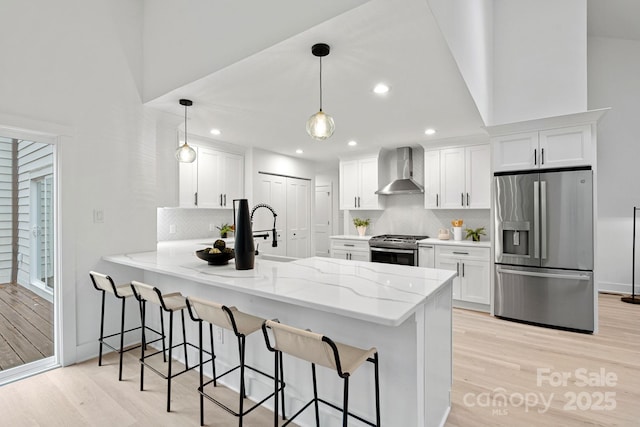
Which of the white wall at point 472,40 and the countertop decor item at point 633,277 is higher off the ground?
the white wall at point 472,40

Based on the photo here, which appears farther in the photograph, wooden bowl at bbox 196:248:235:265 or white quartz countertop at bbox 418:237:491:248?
white quartz countertop at bbox 418:237:491:248

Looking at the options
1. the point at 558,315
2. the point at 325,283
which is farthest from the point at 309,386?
the point at 558,315

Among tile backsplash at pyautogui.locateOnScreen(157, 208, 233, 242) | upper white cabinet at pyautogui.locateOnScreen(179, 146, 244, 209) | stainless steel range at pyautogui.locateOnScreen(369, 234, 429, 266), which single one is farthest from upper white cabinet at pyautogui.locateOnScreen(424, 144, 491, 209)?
tile backsplash at pyautogui.locateOnScreen(157, 208, 233, 242)

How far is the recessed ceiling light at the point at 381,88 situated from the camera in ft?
8.81

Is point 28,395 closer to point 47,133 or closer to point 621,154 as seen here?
point 47,133

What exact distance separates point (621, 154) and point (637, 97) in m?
0.87

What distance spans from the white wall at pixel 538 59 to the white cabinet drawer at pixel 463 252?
5.64 feet

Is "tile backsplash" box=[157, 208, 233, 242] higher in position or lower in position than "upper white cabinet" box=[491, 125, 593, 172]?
lower

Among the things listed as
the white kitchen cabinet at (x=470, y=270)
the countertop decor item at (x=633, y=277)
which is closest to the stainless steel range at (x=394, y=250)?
A: the white kitchen cabinet at (x=470, y=270)

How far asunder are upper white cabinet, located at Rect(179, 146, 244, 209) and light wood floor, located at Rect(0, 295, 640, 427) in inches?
89.3

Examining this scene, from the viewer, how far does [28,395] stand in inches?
87.7

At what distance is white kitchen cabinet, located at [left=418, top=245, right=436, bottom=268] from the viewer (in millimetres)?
4430

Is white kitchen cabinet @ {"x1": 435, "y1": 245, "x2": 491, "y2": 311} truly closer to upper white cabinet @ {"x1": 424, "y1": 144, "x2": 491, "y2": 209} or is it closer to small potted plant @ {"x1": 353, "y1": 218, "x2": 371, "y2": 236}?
upper white cabinet @ {"x1": 424, "y1": 144, "x2": 491, "y2": 209}

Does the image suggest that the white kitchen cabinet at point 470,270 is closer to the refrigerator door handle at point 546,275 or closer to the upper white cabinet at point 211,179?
the refrigerator door handle at point 546,275
